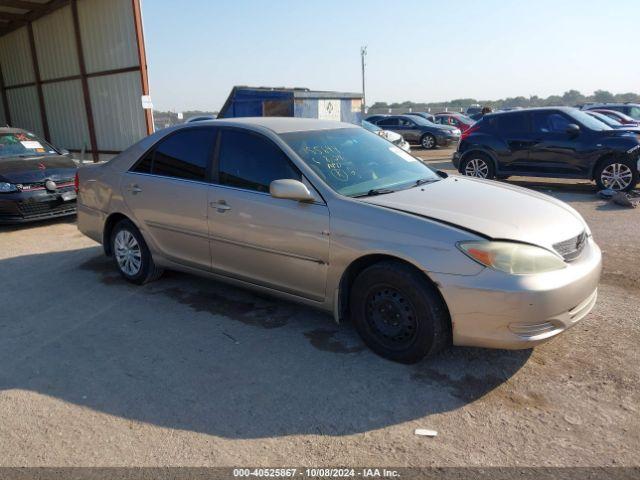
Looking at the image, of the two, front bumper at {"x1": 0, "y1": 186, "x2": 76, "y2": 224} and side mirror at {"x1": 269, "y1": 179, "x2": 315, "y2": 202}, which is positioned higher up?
side mirror at {"x1": 269, "y1": 179, "x2": 315, "y2": 202}

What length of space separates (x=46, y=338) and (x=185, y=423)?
6.08ft

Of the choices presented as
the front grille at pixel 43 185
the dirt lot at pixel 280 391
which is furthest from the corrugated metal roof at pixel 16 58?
the dirt lot at pixel 280 391

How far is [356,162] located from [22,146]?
756 cm

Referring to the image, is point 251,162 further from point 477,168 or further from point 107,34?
point 107,34

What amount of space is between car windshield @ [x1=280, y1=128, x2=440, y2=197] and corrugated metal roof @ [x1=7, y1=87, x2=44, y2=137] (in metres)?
15.1

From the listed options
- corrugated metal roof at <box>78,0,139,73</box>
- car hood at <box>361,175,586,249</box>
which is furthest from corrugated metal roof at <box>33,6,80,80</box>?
car hood at <box>361,175,586,249</box>

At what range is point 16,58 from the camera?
54.5ft

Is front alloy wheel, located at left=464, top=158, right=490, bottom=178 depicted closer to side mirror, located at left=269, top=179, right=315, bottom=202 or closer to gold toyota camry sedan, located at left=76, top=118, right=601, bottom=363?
gold toyota camry sedan, located at left=76, top=118, right=601, bottom=363

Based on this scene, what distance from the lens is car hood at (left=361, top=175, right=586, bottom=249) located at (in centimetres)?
332

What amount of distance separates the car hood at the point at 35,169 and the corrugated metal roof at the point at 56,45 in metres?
6.50

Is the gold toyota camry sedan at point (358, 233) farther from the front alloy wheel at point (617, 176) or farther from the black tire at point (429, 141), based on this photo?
the black tire at point (429, 141)

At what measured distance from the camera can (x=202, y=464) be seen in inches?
105

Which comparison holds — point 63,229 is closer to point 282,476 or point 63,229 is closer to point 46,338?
point 46,338

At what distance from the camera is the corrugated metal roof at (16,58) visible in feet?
52.7
